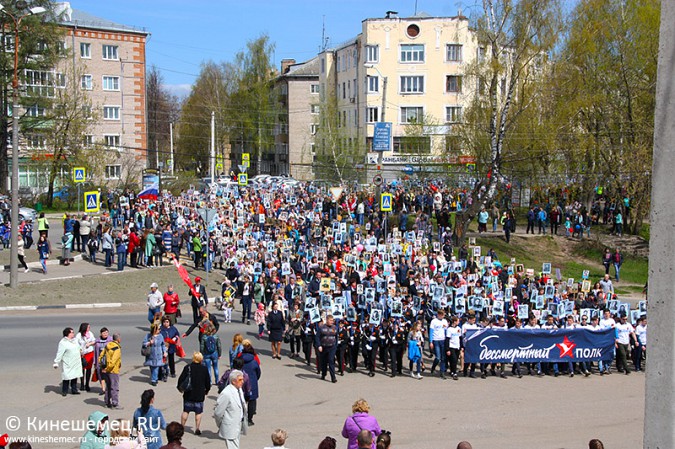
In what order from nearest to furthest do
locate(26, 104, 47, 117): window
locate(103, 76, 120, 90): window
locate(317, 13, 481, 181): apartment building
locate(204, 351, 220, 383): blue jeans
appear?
locate(204, 351, 220, 383): blue jeans, locate(26, 104, 47, 117): window, locate(103, 76, 120, 90): window, locate(317, 13, 481, 181): apartment building

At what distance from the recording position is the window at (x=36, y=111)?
5305cm

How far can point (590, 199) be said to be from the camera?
145 ft

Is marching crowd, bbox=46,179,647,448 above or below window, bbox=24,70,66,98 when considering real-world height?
below

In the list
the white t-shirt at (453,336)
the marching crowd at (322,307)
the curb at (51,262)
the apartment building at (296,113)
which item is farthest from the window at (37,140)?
the white t-shirt at (453,336)

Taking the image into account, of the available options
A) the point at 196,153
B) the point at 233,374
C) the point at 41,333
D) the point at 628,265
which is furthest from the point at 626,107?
the point at 196,153

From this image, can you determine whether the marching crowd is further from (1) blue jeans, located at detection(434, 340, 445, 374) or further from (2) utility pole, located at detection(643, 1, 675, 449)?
(2) utility pole, located at detection(643, 1, 675, 449)

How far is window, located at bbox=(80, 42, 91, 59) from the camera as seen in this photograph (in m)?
66.9

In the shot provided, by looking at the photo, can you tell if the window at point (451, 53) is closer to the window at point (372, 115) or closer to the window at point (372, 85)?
the window at point (372, 85)

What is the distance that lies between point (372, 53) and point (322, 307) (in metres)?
57.8

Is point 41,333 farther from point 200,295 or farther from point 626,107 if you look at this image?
point 626,107

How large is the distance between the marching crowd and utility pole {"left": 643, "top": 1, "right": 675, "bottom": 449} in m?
6.46

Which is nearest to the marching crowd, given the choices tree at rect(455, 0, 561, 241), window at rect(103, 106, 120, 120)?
tree at rect(455, 0, 561, 241)

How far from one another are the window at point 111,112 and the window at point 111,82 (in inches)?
69.6

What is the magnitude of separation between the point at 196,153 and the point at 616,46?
65129 millimetres
